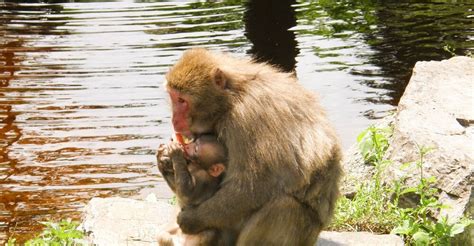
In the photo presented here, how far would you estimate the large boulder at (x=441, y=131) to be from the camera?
583cm

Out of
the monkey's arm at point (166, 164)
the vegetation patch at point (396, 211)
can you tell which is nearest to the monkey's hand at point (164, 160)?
the monkey's arm at point (166, 164)

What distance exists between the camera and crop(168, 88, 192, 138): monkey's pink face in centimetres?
501

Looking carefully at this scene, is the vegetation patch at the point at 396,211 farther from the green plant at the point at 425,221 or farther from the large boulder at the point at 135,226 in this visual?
the large boulder at the point at 135,226

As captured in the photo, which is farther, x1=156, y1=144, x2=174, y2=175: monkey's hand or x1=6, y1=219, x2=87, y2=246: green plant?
x1=6, y1=219, x2=87, y2=246: green plant

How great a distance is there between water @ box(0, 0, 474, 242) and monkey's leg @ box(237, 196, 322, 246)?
3.24 meters

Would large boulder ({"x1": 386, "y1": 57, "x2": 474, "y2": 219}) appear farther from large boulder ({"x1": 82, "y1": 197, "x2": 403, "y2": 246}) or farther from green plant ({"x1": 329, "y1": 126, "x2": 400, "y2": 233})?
large boulder ({"x1": 82, "y1": 197, "x2": 403, "y2": 246})

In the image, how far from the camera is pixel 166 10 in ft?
46.6

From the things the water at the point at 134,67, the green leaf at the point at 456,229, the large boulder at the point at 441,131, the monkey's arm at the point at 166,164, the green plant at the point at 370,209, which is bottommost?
the water at the point at 134,67

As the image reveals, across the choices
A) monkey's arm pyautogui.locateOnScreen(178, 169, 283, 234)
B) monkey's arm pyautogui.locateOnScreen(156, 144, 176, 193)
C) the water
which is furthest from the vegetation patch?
the water

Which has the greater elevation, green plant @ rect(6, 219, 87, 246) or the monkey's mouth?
the monkey's mouth

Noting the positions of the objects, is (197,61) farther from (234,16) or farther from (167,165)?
(234,16)

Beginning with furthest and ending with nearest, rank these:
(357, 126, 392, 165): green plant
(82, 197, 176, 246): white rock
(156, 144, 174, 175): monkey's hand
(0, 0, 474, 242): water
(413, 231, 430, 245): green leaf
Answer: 1. (0, 0, 474, 242): water
2. (357, 126, 392, 165): green plant
3. (82, 197, 176, 246): white rock
4. (413, 231, 430, 245): green leaf
5. (156, 144, 174, 175): monkey's hand

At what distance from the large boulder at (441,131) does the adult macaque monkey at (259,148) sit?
1.11 meters

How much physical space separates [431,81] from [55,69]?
18.3 ft
